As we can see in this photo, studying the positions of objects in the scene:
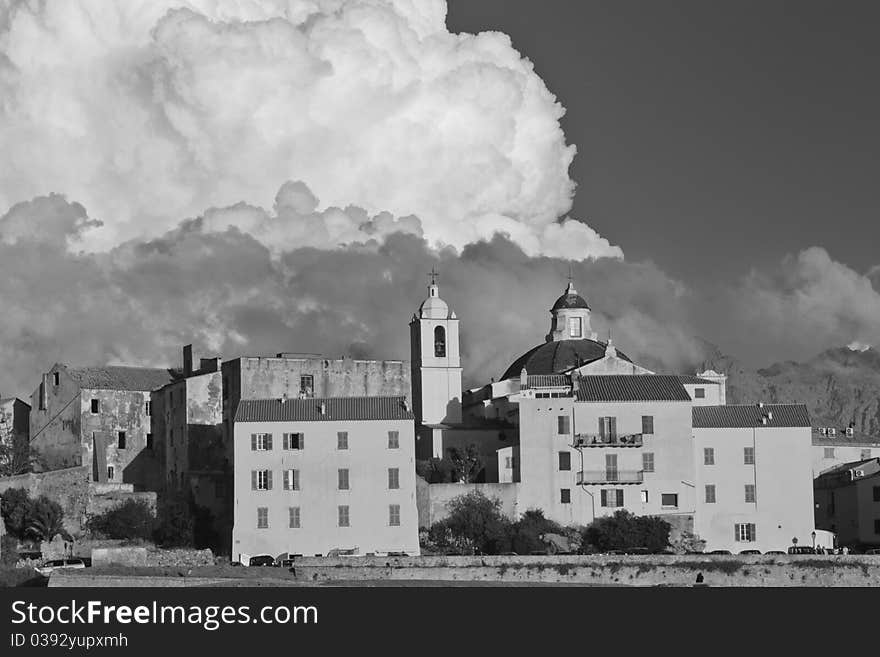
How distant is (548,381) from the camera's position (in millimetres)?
111375

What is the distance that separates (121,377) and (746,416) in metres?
34.1

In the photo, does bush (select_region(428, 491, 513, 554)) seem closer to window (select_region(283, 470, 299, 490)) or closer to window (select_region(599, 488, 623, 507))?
window (select_region(599, 488, 623, 507))

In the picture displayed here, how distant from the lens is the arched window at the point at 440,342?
4660 inches

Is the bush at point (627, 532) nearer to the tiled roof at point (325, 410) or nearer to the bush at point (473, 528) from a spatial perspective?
the bush at point (473, 528)

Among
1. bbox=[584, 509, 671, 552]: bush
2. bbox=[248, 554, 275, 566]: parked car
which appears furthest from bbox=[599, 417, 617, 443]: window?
bbox=[248, 554, 275, 566]: parked car

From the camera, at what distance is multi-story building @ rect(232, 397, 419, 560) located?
98.2 metres

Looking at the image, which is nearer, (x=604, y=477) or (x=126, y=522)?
(x=126, y=522)

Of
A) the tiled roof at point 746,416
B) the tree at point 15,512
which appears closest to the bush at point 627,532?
the tiled roof at point 746,416

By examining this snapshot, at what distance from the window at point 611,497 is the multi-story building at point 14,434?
3057cm

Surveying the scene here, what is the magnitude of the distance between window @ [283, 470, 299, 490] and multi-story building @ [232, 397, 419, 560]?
0.15ft

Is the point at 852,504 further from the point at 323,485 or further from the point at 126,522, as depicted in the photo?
the point at 126,522

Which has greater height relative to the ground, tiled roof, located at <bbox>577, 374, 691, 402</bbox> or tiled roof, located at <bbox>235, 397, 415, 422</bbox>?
tiled roof, located at <bbox>577, 374, 691, 402</bbox>

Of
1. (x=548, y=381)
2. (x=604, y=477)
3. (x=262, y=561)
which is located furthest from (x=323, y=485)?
(x=548, y=381)

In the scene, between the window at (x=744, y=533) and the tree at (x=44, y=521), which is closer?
the tree at (x=44, y=521)
